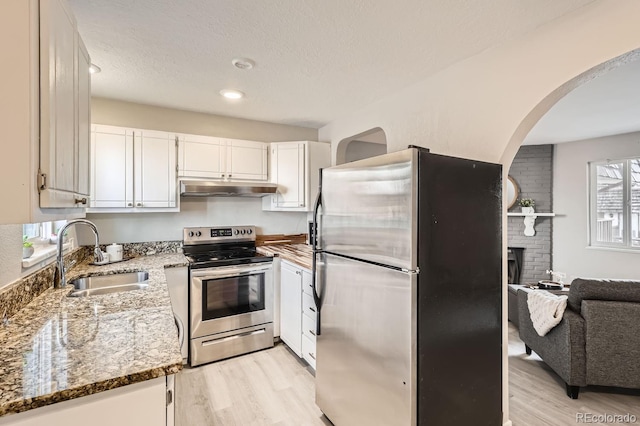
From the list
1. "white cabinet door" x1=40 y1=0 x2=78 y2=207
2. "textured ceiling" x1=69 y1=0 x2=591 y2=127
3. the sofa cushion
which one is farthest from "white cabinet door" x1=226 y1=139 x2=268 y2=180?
the sofa cushion

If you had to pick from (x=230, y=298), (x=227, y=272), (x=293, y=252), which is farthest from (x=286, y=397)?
(x=293, y=252)

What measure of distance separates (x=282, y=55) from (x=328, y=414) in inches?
95.2

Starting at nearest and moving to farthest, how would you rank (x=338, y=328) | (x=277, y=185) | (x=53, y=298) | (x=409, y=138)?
(x=53, y=298)
(x=338, y=328)
(x=409, y=138)
(x=277, y=185)

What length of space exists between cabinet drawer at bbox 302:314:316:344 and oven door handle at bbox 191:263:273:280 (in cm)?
68

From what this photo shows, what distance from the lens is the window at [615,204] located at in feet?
14.6

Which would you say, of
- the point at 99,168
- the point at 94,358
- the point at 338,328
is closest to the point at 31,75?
the point at 94,358

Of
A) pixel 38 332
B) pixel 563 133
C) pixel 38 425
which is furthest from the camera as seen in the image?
pixel 563 133

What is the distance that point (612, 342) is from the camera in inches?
88.4

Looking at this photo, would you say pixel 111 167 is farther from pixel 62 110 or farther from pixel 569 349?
pixel 569 349

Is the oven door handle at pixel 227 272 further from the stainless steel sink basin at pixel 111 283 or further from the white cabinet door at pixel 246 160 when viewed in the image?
the white cabinet door at pixel 246 160

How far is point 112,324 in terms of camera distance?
4.35 ft

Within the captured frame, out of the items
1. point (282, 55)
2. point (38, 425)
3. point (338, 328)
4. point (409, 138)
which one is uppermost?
point (282, 55)

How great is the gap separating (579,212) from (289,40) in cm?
539

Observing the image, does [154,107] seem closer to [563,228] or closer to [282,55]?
[282,55]
